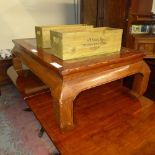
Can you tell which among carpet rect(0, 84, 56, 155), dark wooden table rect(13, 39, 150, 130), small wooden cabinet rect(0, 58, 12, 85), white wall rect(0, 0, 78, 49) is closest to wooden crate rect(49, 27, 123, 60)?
dark wooden table rect(13, 39, 150, 130)

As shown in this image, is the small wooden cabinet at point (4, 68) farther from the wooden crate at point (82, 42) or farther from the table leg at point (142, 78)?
the table leg at point (142, 78)

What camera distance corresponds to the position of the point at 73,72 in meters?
0.76

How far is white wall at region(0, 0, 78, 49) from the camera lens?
87.8 inches

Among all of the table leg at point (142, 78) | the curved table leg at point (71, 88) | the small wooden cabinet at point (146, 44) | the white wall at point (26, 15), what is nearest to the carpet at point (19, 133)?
the curved table leg at point (71, 88)

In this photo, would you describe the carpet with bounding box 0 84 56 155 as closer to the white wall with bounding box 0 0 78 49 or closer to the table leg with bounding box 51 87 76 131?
the table leg with bounding box 51 87 76 131

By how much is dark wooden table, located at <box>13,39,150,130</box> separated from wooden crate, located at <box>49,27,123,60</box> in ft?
0.12

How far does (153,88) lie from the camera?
1.90m

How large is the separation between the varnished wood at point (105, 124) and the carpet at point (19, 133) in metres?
0.35

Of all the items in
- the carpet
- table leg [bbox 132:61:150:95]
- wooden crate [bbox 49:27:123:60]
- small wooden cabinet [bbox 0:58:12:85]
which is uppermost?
wooden crate [bbox 49:27:123:60]

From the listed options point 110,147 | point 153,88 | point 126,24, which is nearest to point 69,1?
point 126,24

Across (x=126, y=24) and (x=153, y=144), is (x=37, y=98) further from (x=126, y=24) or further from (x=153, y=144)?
(x=126, y=24)

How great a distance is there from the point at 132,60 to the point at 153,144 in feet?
1.44

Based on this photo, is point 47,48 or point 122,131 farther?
point 47,48

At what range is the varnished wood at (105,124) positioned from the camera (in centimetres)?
79
